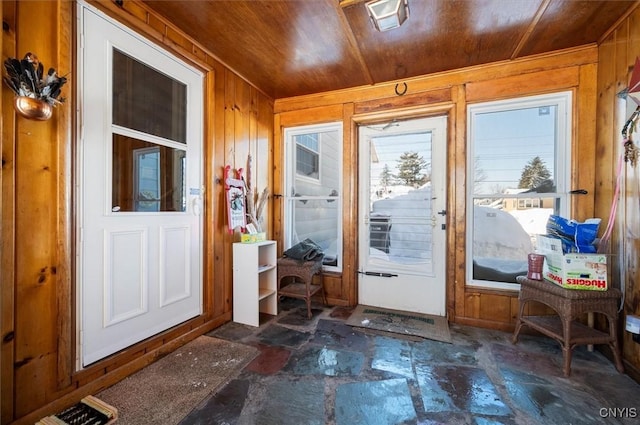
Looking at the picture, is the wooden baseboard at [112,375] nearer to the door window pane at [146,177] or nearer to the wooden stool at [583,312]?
the door window pane at [146,177]

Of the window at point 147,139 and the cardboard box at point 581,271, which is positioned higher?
the window at point 147,139

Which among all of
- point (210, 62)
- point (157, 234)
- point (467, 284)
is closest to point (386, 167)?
point (467, 284)

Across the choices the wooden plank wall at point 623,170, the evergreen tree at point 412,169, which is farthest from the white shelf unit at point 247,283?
the wooden plank wall at point 623,170

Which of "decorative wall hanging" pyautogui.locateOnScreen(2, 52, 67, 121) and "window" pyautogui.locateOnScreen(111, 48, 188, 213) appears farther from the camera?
"window" pyautogui.locateOnScreen(111, 48, 188, 213)

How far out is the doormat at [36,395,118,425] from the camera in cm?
127

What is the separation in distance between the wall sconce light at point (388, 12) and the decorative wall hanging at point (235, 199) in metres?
1.66

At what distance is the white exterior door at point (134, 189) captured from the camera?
5.01 feet

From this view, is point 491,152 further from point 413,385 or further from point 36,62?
point 36,62

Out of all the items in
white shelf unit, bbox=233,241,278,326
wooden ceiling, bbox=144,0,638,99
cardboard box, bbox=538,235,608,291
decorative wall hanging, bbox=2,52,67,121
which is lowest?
white shelf unit, bbox=233,241,278,326

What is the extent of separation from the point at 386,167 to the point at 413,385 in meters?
2.00

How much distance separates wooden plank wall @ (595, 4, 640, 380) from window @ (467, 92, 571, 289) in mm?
208

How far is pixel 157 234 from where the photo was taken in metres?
1.91

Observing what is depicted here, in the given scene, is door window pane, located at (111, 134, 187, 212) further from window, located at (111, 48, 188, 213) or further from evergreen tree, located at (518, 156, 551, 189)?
evergreen tree, located at (518, 156, 551, 189)

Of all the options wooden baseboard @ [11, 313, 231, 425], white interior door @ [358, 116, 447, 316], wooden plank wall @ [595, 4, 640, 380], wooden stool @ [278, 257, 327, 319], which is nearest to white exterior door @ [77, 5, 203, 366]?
wooden baseboard @ [11, 313, 231, 425]
